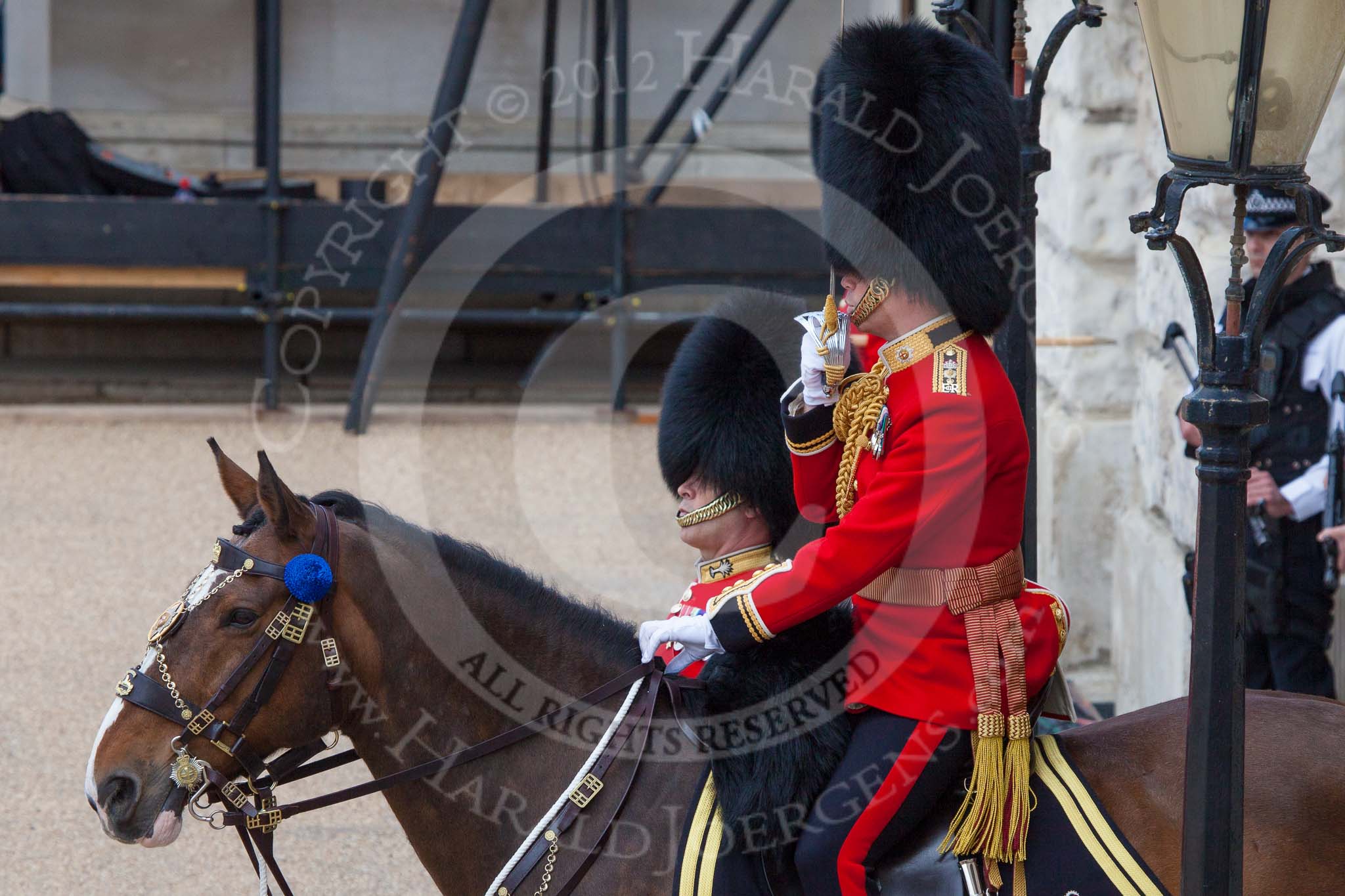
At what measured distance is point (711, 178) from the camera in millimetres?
10695

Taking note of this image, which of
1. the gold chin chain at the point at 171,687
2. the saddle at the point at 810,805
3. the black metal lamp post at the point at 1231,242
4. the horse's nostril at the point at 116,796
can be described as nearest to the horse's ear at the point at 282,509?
the gold chin chain at the point at 171,687

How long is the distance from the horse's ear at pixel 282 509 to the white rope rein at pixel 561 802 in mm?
466

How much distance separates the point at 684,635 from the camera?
1.89m

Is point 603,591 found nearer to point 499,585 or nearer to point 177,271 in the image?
point 499,585

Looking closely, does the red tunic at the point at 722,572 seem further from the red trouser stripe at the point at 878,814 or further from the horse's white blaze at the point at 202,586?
the horse's white blaze at the point at 202,586

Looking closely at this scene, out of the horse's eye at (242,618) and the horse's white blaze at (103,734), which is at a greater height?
the horse's eye at (242,618)

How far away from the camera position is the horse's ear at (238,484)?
6.51ft

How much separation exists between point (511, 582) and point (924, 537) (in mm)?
576

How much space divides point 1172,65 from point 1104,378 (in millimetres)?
2962

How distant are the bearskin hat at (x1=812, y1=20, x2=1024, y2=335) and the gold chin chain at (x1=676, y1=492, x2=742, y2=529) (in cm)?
68

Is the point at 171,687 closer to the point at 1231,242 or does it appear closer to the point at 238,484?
the point at 238,484

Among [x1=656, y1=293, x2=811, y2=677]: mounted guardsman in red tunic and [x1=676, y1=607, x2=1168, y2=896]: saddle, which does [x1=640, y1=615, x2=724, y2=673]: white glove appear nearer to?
[x1=676, y1=607, x2=1168, y2=896]: saddle

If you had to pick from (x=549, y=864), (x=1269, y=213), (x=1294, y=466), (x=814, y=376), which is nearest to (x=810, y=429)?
(x=814, y=376)

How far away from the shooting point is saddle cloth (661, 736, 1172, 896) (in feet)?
5.95
